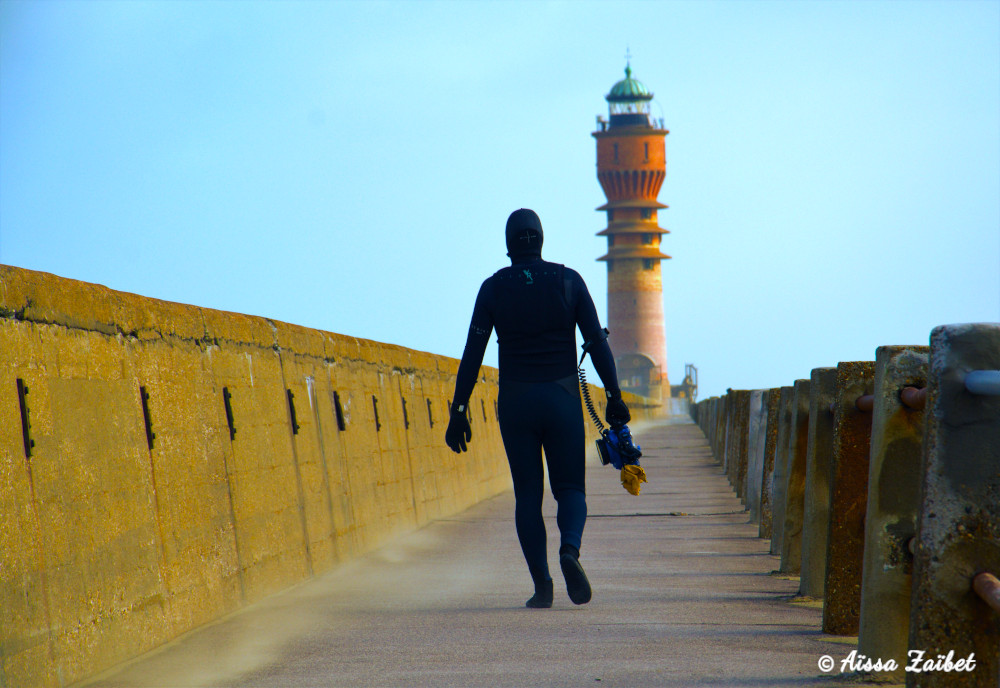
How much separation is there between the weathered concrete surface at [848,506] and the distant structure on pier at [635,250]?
105m

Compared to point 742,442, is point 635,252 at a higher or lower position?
higher

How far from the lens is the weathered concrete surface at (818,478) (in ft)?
18.7

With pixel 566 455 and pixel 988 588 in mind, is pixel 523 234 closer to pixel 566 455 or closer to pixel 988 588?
pixel 566 455

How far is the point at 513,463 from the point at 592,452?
21793 millimetres

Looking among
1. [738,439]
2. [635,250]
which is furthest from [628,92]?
[738,439]

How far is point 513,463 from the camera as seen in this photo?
6.15 meters

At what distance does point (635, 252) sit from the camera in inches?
4360

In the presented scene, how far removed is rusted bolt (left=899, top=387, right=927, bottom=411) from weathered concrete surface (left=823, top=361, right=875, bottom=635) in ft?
2.59

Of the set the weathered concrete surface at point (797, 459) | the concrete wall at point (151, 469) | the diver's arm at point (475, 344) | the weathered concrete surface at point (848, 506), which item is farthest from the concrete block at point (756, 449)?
the weathered concrete surface at point (848, 506)

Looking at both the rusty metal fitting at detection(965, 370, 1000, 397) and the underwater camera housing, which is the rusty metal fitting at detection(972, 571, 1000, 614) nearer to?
the rusty metal fitting at detection(965, 370, 1000, 397)

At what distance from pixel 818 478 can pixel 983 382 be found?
282 cm

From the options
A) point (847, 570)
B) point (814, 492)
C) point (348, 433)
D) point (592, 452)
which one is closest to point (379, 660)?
point (847, 570)

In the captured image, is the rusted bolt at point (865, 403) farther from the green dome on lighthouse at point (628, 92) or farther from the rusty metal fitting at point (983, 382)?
the green dome on lighthouse at point (628, 92)

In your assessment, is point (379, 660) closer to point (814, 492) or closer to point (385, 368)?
point (814, 492)
